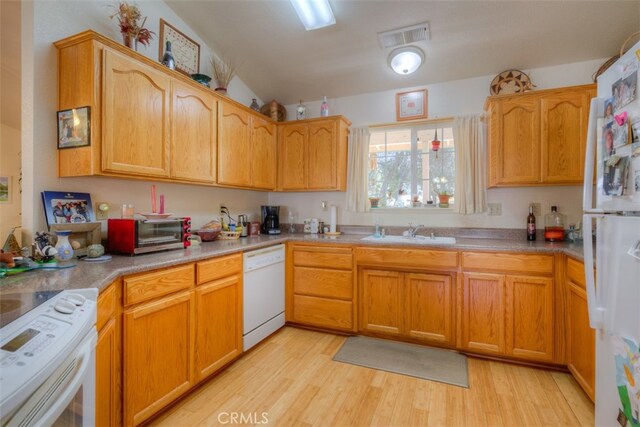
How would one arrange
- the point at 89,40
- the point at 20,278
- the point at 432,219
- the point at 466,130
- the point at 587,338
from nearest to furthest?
the point at 20,278 < the point at 89,40 < the point at 587,338 < the point at 466,130 < the point at 432,219

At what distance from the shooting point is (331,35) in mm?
2523

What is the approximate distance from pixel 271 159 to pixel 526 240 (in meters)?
2.60

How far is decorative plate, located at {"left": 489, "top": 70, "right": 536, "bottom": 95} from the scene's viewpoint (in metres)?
2.59

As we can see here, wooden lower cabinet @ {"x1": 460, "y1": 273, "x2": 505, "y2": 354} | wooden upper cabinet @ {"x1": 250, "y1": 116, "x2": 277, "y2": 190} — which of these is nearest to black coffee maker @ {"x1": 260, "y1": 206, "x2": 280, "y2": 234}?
wooden upper cabinet @ {"x1": 250, "y1": 116, "x2": 277, "y2": 190}

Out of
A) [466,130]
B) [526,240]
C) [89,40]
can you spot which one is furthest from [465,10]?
[89,40]

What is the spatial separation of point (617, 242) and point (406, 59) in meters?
2.11

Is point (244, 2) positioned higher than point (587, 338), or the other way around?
point (244, 2)

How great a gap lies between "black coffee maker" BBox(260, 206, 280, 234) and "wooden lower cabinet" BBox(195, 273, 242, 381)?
3.40ft

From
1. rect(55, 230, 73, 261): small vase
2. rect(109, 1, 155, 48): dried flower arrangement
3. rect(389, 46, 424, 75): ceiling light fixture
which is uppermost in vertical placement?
rect(389, 46, 424, 75): ceiling light fixture

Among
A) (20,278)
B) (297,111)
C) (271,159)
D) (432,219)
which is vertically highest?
(297,111)

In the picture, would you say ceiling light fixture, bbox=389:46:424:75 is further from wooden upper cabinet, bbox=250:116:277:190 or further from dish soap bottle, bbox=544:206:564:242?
dish soap bottle, bbox=544:206:564:242

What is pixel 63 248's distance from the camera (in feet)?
4.92

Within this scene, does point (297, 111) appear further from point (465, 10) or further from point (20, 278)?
point (20, 278)

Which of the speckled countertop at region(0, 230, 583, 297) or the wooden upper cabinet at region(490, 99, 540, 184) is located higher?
the wooden upper cabinet at region(490, 99, 540, 184)
